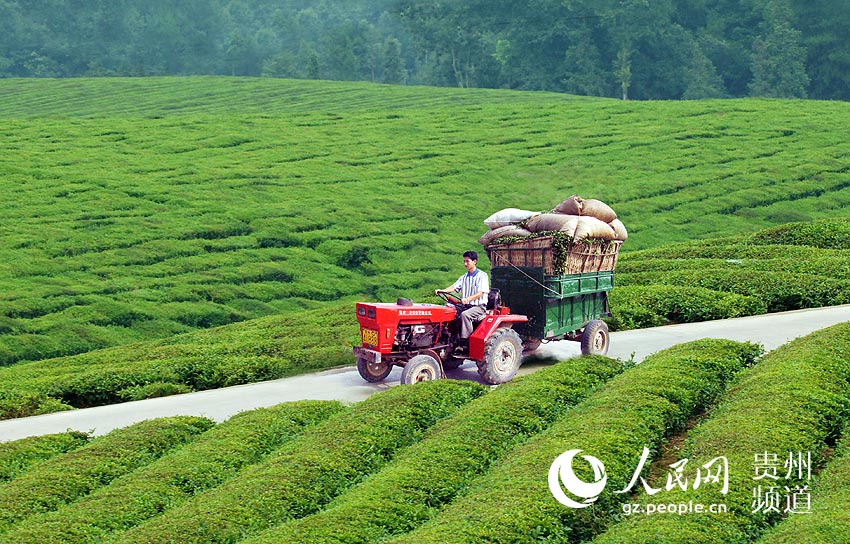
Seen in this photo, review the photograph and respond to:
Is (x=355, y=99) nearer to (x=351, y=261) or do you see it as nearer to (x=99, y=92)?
(x=99, y=92)

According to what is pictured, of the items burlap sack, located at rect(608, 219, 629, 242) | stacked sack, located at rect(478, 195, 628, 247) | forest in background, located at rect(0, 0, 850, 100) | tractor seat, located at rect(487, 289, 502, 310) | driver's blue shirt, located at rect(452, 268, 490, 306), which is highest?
forest in background, located at rect(0, 0, 850, 100)

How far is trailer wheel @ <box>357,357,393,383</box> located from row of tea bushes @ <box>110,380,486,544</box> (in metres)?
1.80

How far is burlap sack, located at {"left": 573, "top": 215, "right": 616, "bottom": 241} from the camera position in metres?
16.8

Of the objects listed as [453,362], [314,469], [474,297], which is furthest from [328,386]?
[314,469]

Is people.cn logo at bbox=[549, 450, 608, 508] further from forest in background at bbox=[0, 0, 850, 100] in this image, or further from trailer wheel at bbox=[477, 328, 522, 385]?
forest in background at bbox=[0, 0, 850, 100]

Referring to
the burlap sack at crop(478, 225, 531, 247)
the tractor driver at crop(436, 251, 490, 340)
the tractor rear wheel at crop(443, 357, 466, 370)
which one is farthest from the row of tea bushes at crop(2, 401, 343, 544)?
the burlap sack at crop(478, 225, 531, 247)

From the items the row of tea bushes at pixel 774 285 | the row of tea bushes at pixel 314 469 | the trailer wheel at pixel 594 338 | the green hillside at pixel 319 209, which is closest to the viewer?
the row of tea bushes at pixel 314 469

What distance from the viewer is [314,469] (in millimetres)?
12023

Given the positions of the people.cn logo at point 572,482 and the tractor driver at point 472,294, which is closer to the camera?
the people.cn logo at point 572,482

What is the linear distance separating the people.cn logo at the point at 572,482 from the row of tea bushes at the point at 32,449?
6.56m

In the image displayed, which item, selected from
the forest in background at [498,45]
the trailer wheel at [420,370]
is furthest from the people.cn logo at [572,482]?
the forest in background at [498,45]

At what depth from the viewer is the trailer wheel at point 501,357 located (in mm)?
15797

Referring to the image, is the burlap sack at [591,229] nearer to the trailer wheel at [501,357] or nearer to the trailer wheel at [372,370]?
the trailer wheel at [501,357]

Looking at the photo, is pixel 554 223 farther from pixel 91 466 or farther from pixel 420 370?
pixel 91 466
